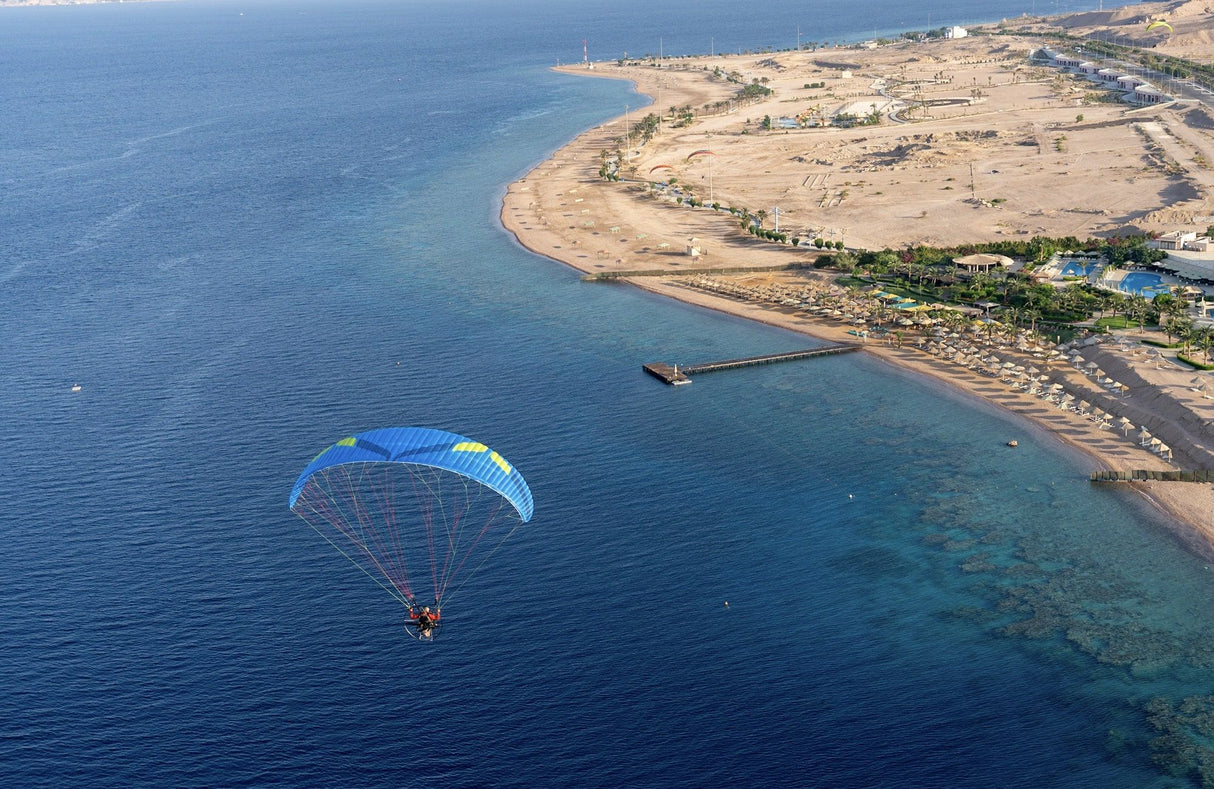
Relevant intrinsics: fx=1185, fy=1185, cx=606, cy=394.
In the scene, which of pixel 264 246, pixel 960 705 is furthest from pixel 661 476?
pixel 264 246

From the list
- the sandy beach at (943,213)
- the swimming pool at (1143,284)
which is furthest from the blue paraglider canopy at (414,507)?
the swimming pool at (1143,284)

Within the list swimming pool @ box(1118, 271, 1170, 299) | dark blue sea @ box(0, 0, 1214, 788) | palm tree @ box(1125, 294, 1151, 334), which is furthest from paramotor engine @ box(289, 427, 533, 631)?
swimming pool @ box(1118, 271, 1170, 299)

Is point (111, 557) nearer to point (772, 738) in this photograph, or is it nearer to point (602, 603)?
point (602, 603)

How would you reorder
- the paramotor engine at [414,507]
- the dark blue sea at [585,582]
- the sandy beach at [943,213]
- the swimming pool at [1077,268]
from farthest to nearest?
the swimming pool at [1077,268]
the sandy beach at [943,213]
the paramotor engine at [414,507]
the dark blue sea at [585,582]

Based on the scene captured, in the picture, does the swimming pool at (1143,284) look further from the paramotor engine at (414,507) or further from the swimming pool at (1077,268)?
the paramotor engine at (414,507)

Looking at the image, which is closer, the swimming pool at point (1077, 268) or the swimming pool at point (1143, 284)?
the swimming pool at point (1143, 284)

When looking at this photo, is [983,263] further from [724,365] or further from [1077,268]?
[724,365]
